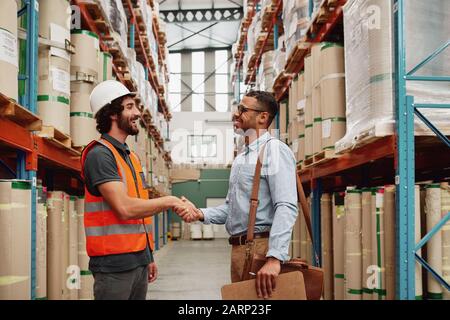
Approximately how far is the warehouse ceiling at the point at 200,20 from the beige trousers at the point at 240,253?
741 inches

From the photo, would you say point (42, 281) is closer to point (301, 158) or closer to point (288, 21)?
point (301, 158)

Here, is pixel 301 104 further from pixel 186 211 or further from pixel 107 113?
pixel 107 113

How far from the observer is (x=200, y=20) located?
2133cm

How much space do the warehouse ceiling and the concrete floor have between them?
37.5 feet

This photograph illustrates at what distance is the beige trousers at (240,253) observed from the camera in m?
2.70

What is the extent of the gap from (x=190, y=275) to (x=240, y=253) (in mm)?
5994

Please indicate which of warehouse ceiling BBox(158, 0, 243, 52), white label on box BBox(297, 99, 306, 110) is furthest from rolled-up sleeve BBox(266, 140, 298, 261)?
warehouse ceiling BBox(158, 0, 243, 52)

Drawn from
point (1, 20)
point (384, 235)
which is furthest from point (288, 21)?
point (1, 20)

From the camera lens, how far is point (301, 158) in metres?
6.11

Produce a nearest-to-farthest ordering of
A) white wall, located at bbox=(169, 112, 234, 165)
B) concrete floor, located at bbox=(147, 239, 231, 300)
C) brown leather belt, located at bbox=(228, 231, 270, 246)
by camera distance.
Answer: brown leather belt, located at bbox=(228, 231, 270, 246) < concrete floor, located at bbox=(147, 239, 231, 300) < white wall, located at bbox=(169, 112, 234, 165)

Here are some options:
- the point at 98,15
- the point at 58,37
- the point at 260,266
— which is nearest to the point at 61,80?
the point at 58,37

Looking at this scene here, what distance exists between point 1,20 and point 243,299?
2218 mm

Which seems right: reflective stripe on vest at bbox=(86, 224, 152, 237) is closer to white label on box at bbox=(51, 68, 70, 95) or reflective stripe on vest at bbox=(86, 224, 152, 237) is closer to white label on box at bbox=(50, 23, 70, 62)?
white label on box at bbox=(51, 68, 70, 95)

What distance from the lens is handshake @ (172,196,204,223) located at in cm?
282
